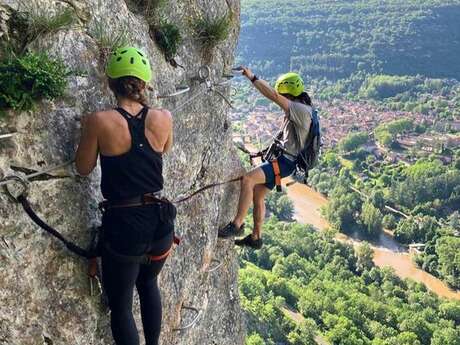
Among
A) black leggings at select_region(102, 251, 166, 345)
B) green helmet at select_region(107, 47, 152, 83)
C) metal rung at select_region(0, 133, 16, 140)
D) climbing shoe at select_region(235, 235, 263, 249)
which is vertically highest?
green helmet at select_region(107, 47, 152, 83)

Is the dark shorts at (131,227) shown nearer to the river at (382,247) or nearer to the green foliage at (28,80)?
the green foliage at (28,80)

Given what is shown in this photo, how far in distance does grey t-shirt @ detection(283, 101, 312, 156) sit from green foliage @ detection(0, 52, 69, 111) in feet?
10.7

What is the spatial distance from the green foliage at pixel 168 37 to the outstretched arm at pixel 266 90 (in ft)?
3.50

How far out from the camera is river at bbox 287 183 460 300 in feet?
145

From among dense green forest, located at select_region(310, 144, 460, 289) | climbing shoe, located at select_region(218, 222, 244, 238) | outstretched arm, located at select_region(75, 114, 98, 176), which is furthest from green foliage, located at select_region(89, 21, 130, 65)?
dense green forest, located at select_region(310, 144, 460, 289)

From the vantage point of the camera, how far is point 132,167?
364 cm

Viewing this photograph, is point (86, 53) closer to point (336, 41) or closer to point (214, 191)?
point (214, 191)

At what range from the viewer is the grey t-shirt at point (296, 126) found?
20.6ft

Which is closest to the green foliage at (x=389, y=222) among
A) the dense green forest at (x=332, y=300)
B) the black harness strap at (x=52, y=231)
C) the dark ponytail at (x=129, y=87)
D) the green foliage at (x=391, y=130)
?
the dense green forest at (x=332, y=300)

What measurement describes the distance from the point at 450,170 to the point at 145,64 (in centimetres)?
6918

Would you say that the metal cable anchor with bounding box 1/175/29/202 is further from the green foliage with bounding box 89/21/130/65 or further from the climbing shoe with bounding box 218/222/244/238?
the climbing shoe with bounding box 218/222/244/238

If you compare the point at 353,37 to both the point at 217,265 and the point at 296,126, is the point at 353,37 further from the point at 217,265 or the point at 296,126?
the point at 296,126

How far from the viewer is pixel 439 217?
58844mm

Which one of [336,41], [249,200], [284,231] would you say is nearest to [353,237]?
[284,231]
